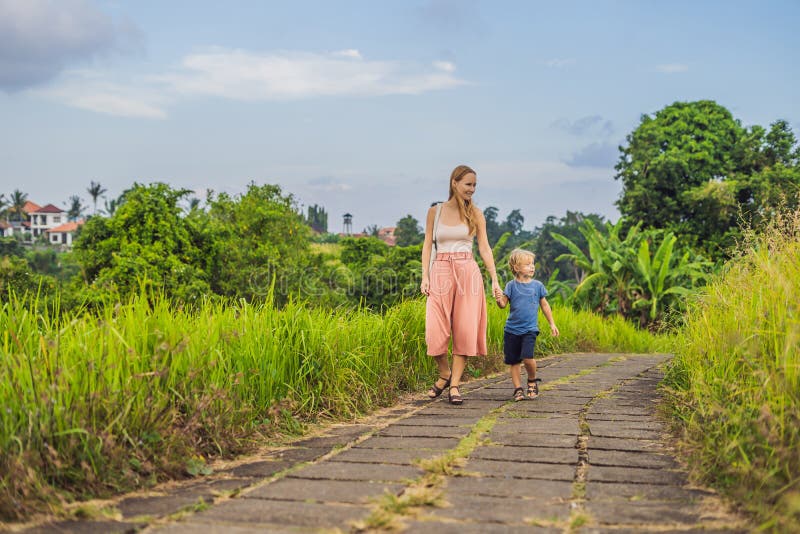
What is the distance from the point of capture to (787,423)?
3.22m

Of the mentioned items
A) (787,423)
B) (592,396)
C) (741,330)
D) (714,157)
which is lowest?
(592,396)

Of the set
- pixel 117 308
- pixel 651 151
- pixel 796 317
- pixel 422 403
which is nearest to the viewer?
pixel 796 317

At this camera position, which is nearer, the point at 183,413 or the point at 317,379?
the point at 183,413

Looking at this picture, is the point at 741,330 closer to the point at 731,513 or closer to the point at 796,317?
the point at 796,317

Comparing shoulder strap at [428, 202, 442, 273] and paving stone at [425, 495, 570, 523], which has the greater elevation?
shoulder strap at [428, 202, 442, 273]

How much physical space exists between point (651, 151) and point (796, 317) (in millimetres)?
31137

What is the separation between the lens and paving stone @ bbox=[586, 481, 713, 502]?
3.19 m

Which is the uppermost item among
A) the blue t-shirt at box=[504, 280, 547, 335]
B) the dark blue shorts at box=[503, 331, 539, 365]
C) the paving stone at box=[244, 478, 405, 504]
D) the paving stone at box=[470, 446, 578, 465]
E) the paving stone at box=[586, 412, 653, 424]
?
the blue t-shirt at box=[504, 280, 547, 335]

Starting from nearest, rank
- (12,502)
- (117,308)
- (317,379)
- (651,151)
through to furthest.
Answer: (12,502)
(117,308)
(317,379)
(651,151)

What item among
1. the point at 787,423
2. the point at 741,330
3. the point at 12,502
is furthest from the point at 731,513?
the point at 12,502

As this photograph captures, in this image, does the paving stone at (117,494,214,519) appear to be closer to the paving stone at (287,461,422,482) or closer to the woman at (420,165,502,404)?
the paving stone at (287,461,422,482)

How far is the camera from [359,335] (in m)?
5.96

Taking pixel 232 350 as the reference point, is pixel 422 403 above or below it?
below

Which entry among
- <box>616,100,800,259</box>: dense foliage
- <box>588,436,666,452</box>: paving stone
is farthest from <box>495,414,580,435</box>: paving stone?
<box>616,100,800,259</box>: dense foliage
